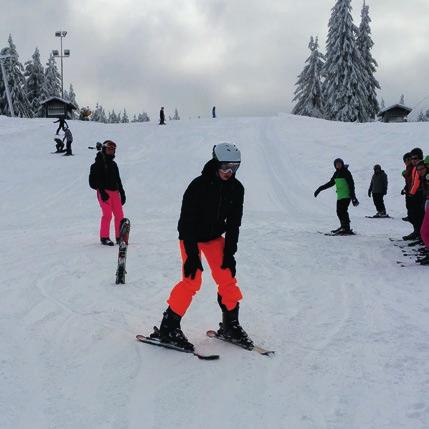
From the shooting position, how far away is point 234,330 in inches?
184

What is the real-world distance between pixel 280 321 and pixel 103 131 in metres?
29.7

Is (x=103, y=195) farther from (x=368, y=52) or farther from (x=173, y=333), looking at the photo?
(x=368, y=52)

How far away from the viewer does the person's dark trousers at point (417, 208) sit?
392 inches

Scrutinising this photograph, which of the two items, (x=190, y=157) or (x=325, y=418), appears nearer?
(x=325, y=418)

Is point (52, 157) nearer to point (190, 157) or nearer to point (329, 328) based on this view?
point (190, 157)

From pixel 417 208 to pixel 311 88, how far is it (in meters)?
50.9

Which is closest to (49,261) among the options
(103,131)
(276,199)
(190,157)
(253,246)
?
(253,246)

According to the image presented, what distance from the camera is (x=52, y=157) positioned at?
25.4m

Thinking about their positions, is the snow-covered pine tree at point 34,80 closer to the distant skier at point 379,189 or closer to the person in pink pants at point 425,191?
the distant skier at point 379,189

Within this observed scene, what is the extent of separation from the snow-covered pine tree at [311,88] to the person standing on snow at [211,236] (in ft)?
182

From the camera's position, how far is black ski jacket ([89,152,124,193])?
923cm

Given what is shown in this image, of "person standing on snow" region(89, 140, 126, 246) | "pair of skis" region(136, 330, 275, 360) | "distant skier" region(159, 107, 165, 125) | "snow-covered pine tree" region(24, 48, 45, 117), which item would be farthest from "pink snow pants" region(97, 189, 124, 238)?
→ "snow-covered pine tree" region(24, 48, 45, 117)

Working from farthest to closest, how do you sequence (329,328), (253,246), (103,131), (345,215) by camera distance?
(103,131), (345,215), (253,246), (329,328)

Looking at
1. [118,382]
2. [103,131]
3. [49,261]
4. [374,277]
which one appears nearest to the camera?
[118,382]
